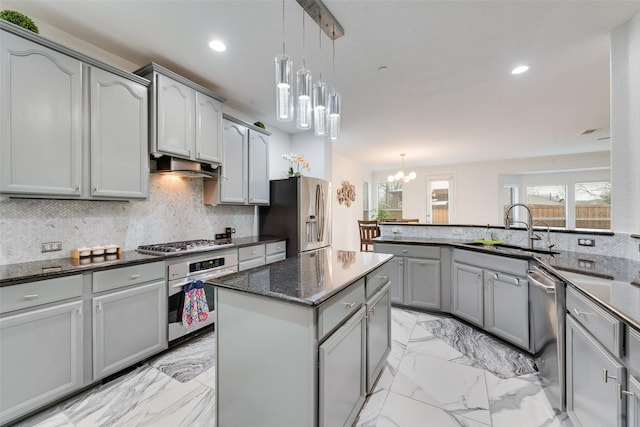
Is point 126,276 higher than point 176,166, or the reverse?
point 176,166

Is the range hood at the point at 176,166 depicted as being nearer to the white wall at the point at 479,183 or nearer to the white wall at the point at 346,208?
the white wall at the point at 346,208

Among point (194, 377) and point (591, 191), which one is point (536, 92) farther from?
point (591, 191)

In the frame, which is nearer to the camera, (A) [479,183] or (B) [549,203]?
(B) [549,203]

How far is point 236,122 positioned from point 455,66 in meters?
2.48

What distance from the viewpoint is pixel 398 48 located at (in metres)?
2.24

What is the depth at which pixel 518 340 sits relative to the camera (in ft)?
7.45

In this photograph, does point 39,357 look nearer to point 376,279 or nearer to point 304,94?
point 376,279

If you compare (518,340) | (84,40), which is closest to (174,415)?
(518,340)

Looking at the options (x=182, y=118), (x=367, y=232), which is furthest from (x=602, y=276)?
(x=367, y=232)

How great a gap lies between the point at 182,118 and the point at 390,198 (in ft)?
22.7

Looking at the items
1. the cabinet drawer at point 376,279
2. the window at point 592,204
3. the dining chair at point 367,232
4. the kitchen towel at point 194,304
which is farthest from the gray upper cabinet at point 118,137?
the window at point 592,204

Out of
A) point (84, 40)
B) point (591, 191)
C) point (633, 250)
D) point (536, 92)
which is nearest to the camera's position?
point (633, 250)

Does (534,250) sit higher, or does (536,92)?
(536,92)

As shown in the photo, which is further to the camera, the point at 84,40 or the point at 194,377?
the point at 84,40
